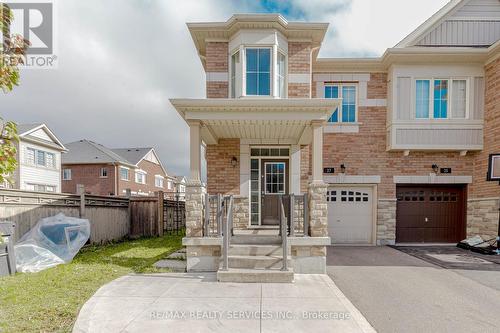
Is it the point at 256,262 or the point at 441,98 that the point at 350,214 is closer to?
the point at 441,98

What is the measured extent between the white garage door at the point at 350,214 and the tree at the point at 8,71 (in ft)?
29.2

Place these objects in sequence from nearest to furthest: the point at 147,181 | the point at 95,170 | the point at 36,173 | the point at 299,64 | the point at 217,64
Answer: the point at 299,64, the point at 217,64, the point at 36,173, the point at 95,170, the point at 147,181

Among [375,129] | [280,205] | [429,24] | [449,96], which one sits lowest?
[280,205]

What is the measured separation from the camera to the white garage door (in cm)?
970

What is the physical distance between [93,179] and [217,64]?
2175 centimetres

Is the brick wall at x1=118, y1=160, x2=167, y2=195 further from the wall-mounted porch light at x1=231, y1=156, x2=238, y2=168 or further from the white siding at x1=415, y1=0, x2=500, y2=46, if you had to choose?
the white siding at x1=415, y1=0, x2=500, y2=46

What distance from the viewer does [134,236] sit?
1084 centimetres

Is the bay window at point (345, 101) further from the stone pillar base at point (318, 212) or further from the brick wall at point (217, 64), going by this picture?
the stone pillar base at point (318, 212)

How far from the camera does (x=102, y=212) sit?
937cm

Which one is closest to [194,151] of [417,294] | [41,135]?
[417,294]

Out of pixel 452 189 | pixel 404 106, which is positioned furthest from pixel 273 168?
pixel 452 189

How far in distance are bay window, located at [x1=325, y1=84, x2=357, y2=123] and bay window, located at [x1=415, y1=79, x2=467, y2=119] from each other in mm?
2027

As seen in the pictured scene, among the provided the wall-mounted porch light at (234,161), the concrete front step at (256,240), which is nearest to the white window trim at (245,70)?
the wall-mounted porch light at (234,161)

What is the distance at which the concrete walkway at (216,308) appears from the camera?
138 inches
